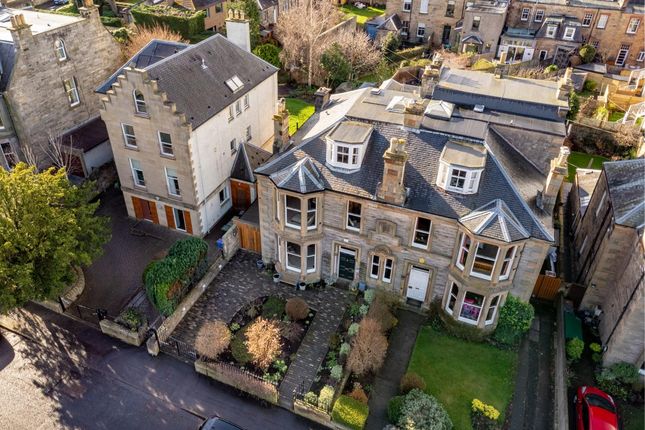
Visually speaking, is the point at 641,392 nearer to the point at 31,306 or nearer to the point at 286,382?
the point at 286,382

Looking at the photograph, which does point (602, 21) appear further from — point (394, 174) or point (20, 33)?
point (20, 33)

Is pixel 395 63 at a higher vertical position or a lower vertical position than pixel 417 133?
lower

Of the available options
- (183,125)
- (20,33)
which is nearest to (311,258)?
(183,125)

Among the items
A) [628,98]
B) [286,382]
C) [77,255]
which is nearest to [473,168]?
[286,382]

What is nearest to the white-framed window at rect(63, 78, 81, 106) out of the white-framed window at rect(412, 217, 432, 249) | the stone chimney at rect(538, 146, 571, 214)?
the white-framed window at rect(412, 217, 432, 249)

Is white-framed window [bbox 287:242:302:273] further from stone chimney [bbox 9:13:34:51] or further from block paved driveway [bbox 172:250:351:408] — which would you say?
stone chimney [bbox 9:13:34:51]

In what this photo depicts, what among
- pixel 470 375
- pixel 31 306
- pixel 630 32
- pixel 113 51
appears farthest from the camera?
pixel 630 32

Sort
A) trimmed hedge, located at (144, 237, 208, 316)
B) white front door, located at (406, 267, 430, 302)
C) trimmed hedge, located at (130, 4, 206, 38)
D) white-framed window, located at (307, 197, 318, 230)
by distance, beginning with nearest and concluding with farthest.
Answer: trimmed hedge, located at (144, 237, 208, 316) → white-framed window, located at (307, 197, 318, 230) → white front door, located at (406, 267, 430, 302) → trimmed hedge, located at (130, 4, 206, 38)
